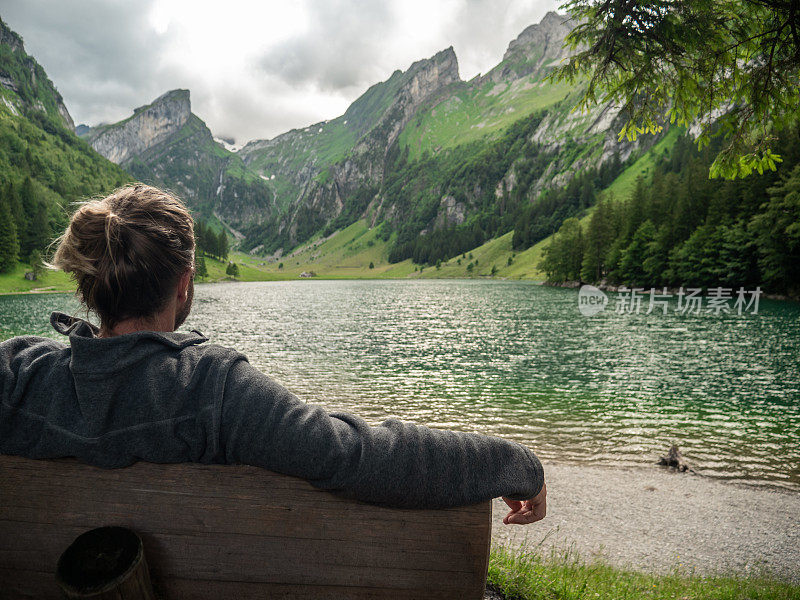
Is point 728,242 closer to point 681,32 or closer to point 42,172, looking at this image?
point 681,32

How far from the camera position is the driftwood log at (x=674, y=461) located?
1320cm

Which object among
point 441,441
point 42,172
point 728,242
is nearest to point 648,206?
point 728,242

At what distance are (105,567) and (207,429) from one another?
0.68 metres

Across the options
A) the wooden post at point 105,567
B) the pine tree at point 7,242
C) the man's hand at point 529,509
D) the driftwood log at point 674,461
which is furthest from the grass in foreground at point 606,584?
the pine tree at point 7,242

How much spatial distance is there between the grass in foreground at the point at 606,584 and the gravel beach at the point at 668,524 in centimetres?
92

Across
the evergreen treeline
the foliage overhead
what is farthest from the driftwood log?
the evergreen treeline

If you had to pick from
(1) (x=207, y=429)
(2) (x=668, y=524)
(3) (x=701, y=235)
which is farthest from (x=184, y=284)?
(3) (x=701, y=235)

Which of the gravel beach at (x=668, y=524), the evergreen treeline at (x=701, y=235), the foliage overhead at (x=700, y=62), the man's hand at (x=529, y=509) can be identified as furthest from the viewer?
the evergreen treeline at (x=701, y=235)

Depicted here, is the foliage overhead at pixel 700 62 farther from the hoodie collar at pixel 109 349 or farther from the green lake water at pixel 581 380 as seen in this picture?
the green lake water at pixel 581 380

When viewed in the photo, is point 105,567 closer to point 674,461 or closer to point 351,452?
point 351,452

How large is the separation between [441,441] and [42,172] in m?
243

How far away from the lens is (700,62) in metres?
6.85

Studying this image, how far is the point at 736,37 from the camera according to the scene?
6672 millimetres

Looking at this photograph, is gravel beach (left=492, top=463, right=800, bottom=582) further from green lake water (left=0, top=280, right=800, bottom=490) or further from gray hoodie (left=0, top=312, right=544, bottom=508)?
gray hoodie (left=0, top=312, right=544, bottom=508)
